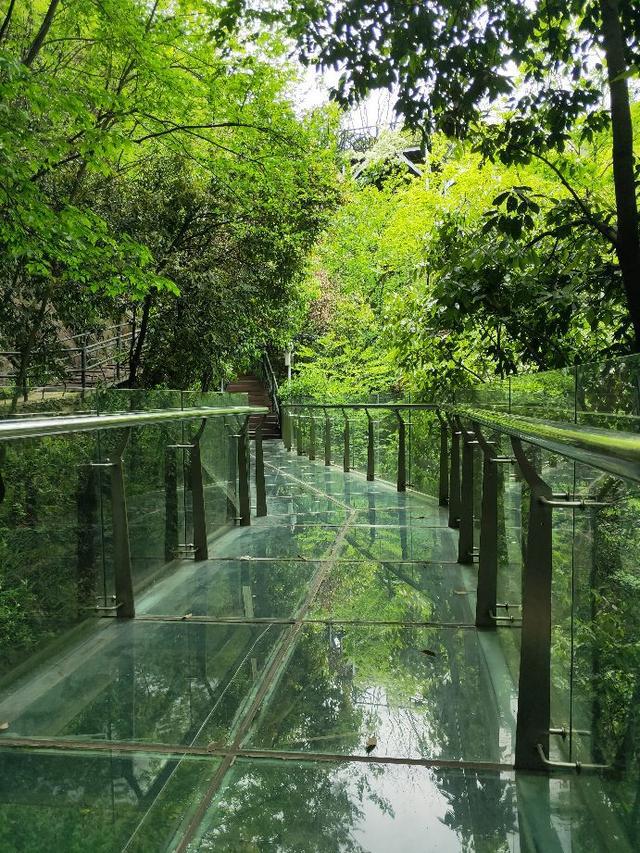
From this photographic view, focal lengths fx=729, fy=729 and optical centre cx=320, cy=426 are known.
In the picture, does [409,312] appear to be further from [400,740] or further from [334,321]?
[334,321]

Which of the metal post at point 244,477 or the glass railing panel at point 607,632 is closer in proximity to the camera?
the glass railing panel at point 607,632

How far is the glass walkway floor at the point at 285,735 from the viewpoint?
176cm

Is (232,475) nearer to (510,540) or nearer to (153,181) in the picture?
(510,540)

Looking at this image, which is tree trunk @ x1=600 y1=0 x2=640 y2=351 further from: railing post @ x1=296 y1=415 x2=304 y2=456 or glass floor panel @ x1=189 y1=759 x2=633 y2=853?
railing post @ x1=296 y1=415 x2=304 y2=456

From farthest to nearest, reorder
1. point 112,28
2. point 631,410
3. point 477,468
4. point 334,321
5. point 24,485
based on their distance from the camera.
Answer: point 334,321 → point 112,28 → point 477,468 → point 24,485 → point 631,410

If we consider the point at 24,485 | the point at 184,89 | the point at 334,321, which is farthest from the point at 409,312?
the point at 334,321

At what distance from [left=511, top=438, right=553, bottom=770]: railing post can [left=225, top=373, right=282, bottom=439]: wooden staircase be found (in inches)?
762

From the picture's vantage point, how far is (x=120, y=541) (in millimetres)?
3420

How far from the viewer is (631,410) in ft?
4.25

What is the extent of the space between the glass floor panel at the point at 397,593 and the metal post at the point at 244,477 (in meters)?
1.75

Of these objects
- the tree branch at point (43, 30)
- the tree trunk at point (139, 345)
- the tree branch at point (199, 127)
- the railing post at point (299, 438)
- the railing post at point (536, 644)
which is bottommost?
the railing post at point (299, 438)

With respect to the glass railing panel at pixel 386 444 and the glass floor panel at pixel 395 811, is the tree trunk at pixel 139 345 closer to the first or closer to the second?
the glass railing panel at pixel 386 444

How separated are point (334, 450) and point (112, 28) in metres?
6.75

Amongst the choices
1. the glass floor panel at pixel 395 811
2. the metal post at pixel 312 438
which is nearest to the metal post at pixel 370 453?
the metal post at pixel 312 438
